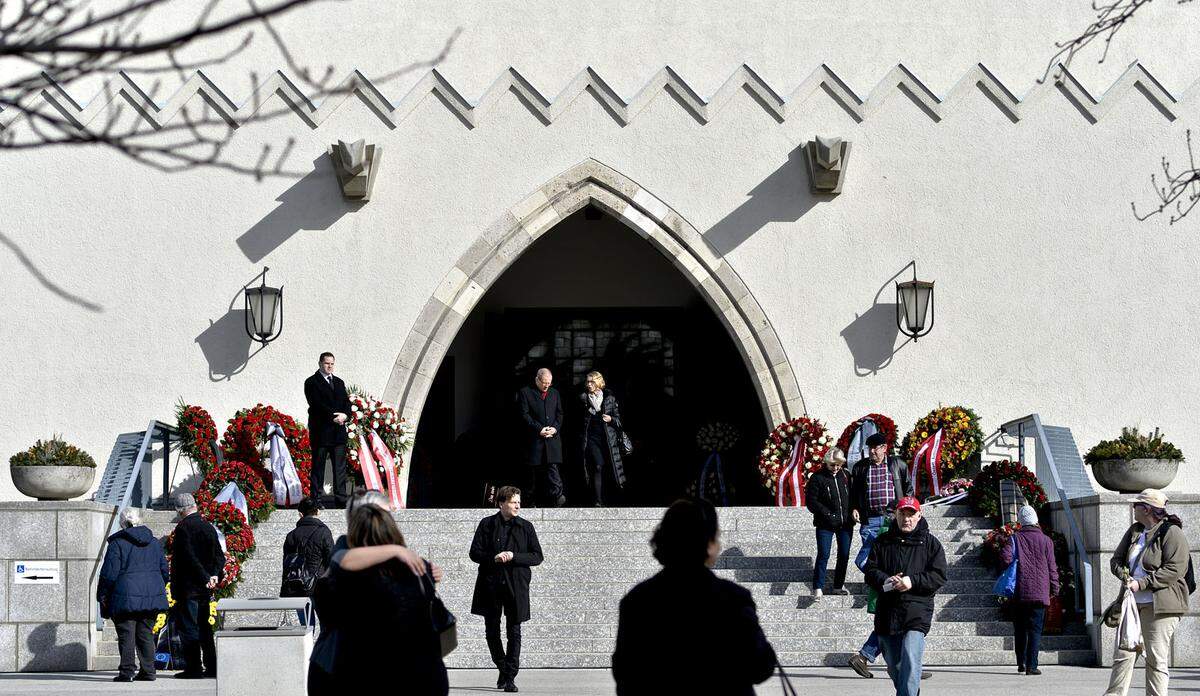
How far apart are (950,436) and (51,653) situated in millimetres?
8536

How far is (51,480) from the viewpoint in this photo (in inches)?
559

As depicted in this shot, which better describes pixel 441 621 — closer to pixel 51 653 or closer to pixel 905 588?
pixel 905 588

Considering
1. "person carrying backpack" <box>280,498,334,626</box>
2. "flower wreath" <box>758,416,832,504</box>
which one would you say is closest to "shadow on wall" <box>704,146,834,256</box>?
"flower wreath" <box>758,416,832,504</box>

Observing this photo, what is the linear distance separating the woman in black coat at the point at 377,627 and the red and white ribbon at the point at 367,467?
10.3 metres

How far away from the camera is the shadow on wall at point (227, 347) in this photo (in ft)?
55.5

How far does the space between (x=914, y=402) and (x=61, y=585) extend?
8644mm

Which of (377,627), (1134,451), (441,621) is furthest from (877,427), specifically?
(377,627)

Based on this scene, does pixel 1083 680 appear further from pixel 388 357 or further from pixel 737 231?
pixel 388 357

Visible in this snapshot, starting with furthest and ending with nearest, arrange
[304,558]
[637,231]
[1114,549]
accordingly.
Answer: [637,231], [1114,549], [304,558]

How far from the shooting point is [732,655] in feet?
16.2

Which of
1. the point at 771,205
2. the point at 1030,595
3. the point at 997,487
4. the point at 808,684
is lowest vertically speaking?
the point at 808,684

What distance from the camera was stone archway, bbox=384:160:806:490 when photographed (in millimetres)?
17047

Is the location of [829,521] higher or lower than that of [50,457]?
lower

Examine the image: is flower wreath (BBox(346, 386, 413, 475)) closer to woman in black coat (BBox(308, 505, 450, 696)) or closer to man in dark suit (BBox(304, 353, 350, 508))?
man in dark suit (BBox(304, 353, 350, 508))
